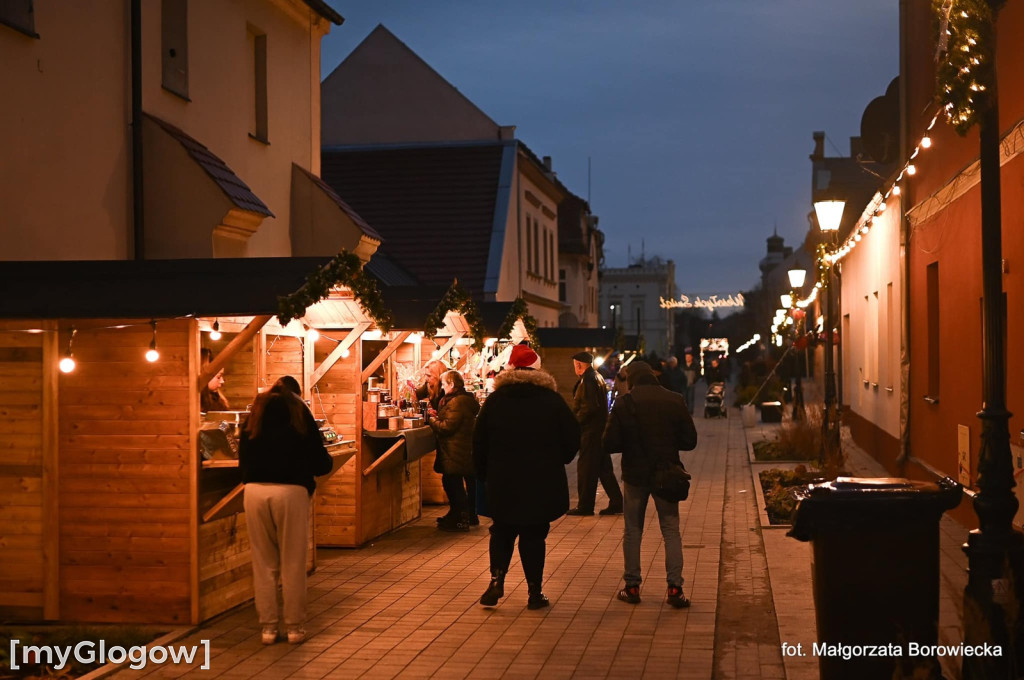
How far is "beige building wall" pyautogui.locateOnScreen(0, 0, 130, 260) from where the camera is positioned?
10953 mm

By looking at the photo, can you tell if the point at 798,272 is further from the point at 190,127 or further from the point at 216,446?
the point at 216,446

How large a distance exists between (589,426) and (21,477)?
25.4 ft

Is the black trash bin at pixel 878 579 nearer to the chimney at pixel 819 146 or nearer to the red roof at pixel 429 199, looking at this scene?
the red roof at pixel 429 199

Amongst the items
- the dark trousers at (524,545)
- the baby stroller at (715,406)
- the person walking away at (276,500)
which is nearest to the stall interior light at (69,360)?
the person walking away at (276,500)

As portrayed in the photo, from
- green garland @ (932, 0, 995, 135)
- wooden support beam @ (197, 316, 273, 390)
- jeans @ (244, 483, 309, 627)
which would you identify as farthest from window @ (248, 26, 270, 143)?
green garland @ (932, 0, 995, 135)

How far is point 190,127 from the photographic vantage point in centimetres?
1477

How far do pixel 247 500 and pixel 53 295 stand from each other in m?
2.24

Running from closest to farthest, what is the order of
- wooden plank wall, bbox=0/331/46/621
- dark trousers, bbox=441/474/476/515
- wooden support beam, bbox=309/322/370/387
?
wooden plank wall, bbox=0/331/46/621
wooden support beam, bbox=309/322/370/387
dark trousers, bbox=441/474/476/515

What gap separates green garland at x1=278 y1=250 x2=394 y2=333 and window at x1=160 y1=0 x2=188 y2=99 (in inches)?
168

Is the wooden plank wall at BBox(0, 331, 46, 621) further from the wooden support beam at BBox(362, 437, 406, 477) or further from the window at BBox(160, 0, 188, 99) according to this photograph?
the window at BBox(160, 0, 188, 99)

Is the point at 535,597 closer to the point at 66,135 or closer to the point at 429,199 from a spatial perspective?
the point at 66,135

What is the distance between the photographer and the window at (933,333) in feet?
52.8

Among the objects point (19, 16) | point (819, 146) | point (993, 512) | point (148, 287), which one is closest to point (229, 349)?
point (148, 287)

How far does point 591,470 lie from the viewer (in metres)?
15.8
